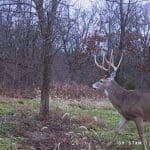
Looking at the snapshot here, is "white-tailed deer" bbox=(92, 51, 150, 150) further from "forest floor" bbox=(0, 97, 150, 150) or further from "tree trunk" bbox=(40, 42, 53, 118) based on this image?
"tree trunk" bbox=(40, 42, 53, 118)

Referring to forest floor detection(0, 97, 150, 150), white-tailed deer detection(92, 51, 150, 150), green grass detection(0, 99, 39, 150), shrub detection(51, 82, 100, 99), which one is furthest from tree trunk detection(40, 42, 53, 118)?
shrub detection(51, 82, 100, 99)

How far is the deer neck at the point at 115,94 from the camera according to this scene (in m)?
11.7

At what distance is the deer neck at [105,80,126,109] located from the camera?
11727 millimetres

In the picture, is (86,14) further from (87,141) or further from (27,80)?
(87,141)

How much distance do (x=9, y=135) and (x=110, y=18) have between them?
38394 mm

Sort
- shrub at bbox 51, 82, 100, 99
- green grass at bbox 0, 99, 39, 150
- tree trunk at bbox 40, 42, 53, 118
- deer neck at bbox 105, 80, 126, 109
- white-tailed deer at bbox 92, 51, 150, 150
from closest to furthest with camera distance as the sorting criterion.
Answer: green grass at bbox 0, 99, 39, 150 → white-tailed deer at bbox 92, 51, 150, 150 → deer neck at bbox 105, 80, 126, 109 → tree trunk at bbox 40, 42, 53, 118 → shrub at bbox 51, 82, 100, 99

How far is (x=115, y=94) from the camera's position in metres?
12.0

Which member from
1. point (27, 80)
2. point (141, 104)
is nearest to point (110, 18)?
point (27, 80)

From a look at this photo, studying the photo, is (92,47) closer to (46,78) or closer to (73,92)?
(73,92)

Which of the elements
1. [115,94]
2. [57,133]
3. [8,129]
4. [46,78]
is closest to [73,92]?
[46,78]

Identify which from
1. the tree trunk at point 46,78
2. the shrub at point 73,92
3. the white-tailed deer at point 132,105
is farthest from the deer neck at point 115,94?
the shrub at point 73,92

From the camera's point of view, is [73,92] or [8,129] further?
[73,92]

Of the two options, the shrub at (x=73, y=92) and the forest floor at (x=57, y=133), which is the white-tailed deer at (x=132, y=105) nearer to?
the forest floor at (x=57, y=133)

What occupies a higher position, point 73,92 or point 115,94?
point 115,94
